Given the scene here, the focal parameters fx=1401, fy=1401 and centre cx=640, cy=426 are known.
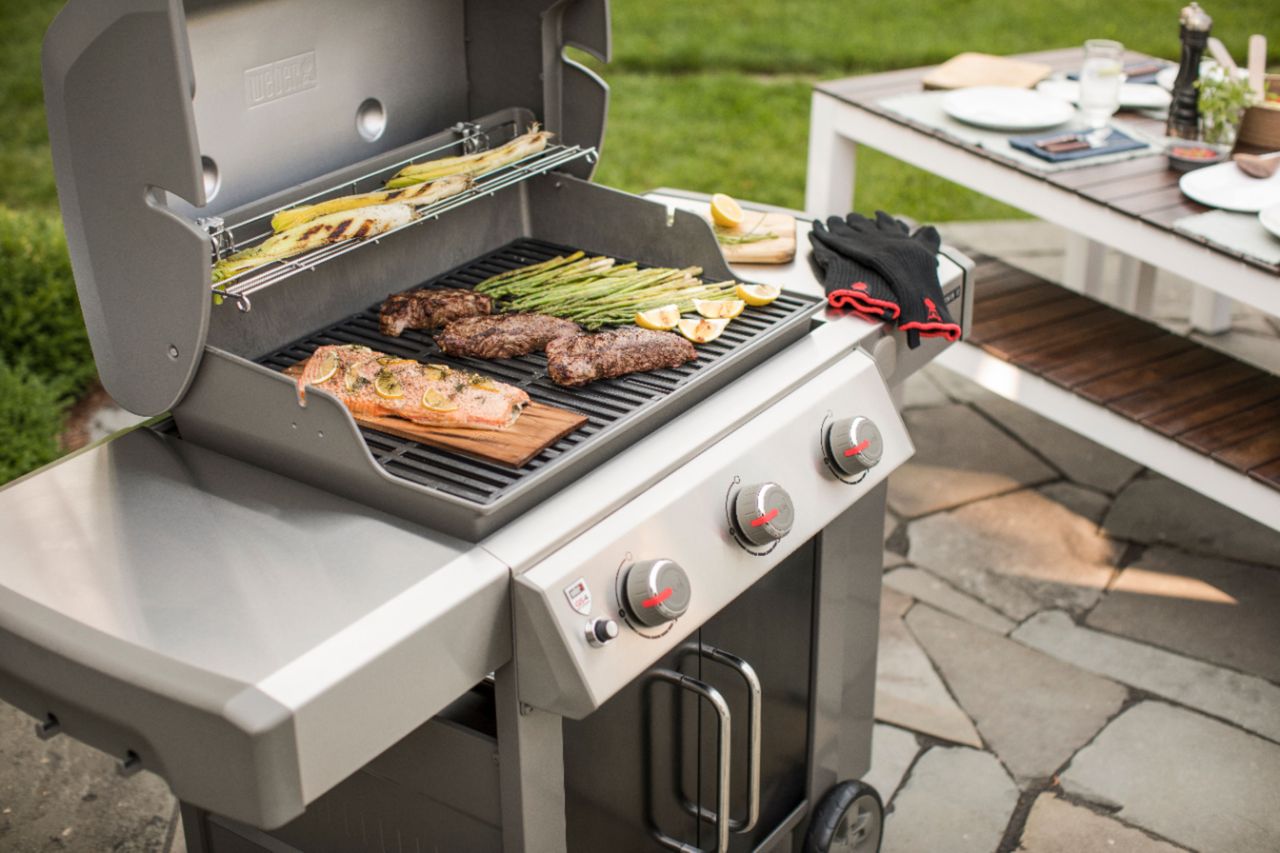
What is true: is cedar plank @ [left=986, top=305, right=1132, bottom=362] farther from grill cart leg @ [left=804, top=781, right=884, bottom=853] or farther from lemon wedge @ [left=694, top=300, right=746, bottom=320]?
lemon wedge @ [left=694, top=300, right=746, bottom=320]

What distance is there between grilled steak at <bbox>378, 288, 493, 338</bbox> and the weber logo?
1.26 feet

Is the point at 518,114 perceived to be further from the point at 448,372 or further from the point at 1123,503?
the point at 1123,503

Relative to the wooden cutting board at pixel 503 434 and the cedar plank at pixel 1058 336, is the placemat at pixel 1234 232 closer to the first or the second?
the cedar plank at pixel 1058 336

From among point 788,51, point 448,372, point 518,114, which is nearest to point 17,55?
point 788,51

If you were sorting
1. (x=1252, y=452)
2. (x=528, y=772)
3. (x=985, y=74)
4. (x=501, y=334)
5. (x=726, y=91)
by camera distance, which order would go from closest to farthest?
(x=528, y=772) < (x=501, y=334) < (x=1252, y=452) < (x=985, y=74) < (x=726, y=91)

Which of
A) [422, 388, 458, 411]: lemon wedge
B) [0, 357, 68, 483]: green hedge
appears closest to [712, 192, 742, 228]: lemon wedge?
[422, 388, 458, 411]: lemon wedge

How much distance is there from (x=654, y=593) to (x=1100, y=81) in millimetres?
2696

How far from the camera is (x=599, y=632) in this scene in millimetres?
1808

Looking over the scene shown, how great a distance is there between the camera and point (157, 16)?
68.0 inches

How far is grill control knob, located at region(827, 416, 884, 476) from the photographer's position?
86.8 inches

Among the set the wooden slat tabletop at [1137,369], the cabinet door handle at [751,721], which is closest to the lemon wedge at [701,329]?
the cabinet door handle at [751,721]

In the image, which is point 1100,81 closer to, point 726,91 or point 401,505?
point 401,505

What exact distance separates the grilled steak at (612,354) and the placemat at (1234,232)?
59.8 inches

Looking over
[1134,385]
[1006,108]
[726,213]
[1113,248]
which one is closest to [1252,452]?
[1134,385]
